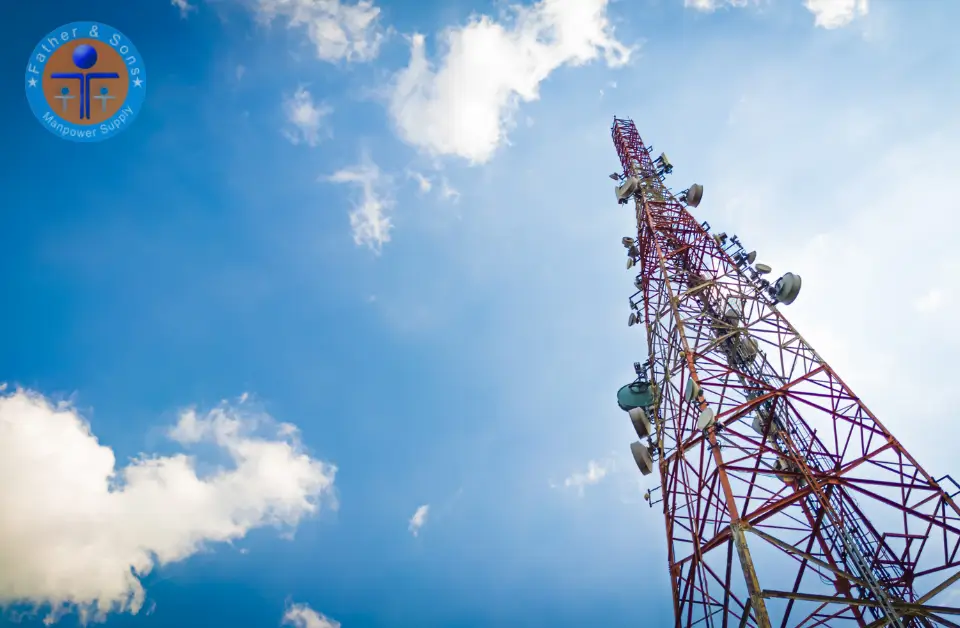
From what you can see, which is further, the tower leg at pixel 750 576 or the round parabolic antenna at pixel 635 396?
the round parabolic antenna at pixel 635 396

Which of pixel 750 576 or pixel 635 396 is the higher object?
pixel 635 396

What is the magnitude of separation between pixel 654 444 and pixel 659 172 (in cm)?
Answer: 1521

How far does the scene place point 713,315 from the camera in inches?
659

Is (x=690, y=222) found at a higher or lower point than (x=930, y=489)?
higher

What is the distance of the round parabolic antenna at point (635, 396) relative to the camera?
1789cm

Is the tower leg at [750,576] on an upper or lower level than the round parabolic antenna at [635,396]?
lower

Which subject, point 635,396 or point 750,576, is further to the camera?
point 635,396

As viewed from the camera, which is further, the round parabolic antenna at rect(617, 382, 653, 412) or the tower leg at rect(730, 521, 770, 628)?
the round parabolic antenna at rect(617, 382, 653, 412)

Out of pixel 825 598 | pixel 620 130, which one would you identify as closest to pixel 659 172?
pixel 620 130

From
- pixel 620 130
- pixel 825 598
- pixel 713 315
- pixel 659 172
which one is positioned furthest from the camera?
pixel 620 130

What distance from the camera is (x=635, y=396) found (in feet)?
59.3

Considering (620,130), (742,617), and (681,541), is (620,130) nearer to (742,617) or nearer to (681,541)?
→ (681,541)

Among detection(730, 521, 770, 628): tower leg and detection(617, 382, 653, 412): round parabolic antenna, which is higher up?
detection(617, 382, 653, 412): round parabolic antenna

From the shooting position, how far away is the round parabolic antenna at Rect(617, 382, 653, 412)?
17891 mm
